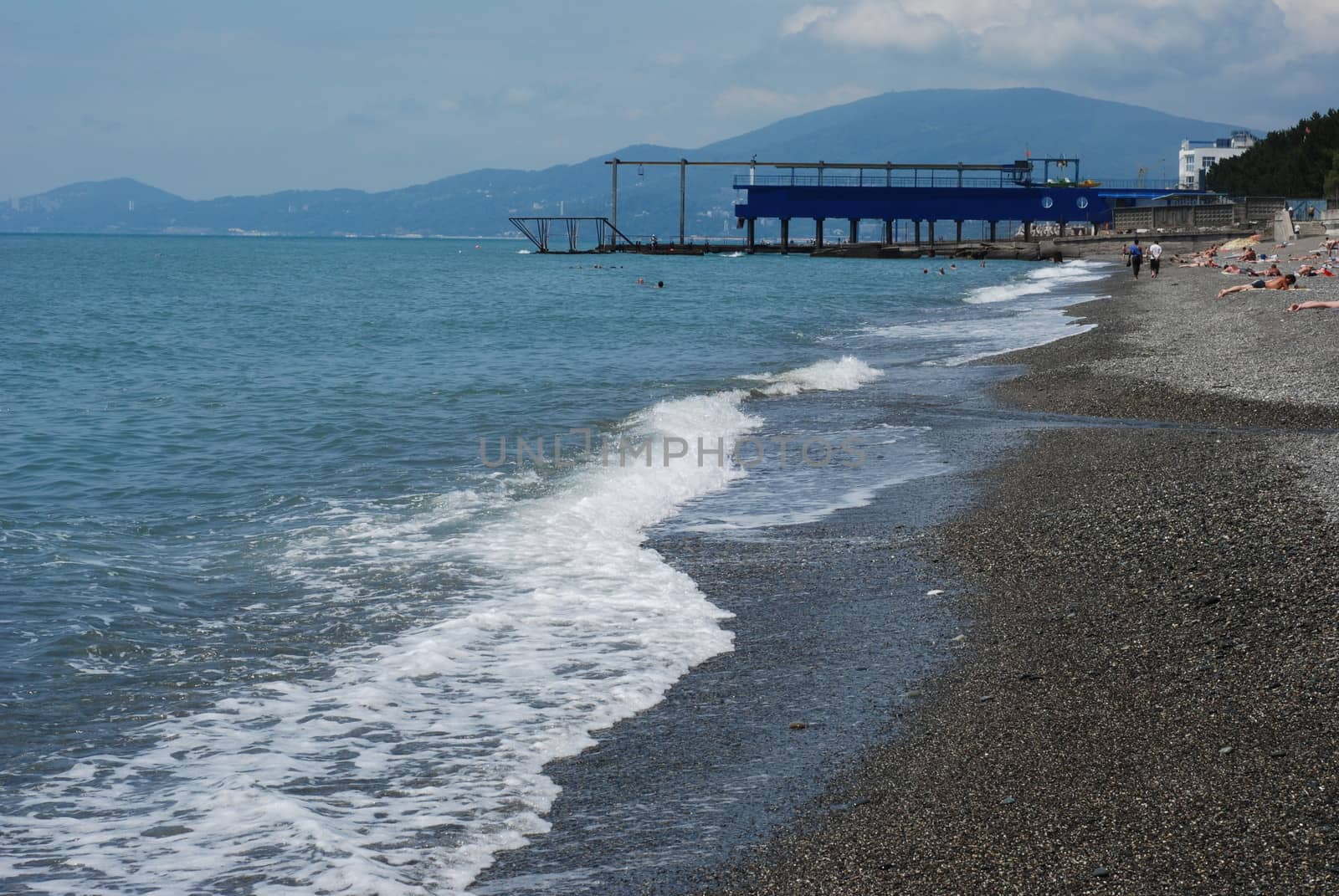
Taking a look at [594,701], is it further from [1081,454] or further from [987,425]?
[987,425]

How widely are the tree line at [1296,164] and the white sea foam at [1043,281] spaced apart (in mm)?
15887

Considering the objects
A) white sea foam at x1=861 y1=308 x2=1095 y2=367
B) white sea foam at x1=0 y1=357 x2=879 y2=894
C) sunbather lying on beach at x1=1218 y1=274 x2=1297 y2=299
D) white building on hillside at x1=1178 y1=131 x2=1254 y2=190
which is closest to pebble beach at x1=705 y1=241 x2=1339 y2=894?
white sea foam at x1=0 y1=357 x2=879 y2=894

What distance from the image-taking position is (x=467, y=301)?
55.0 m

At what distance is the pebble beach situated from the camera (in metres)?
4.38

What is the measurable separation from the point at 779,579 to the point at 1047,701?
9.86 ft

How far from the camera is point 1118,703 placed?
5871 mm

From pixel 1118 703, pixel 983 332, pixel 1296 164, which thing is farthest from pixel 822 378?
pixel 1296 164

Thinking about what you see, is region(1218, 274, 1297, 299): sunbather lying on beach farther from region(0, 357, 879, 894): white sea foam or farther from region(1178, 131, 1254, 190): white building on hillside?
region(1178, 131, 1254, 190): white building on hillside

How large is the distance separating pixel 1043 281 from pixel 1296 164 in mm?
42442

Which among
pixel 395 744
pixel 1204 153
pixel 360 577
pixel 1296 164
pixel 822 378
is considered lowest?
pixel 395 744

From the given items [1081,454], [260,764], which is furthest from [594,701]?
[1081,454]

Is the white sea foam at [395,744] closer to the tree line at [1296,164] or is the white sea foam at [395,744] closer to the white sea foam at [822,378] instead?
the white sea foam at [822,378]

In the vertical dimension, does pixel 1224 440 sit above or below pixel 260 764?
above

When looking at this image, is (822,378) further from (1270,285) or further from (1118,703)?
(1270,285)
